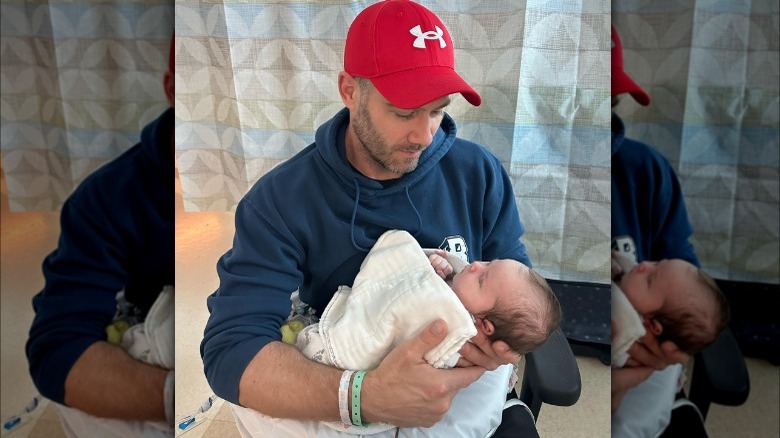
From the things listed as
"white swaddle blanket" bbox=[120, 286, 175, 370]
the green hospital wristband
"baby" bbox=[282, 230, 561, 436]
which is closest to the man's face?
"baby" bbox=[282, 230, 561, 436]

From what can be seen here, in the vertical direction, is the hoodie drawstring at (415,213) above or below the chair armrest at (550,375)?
above

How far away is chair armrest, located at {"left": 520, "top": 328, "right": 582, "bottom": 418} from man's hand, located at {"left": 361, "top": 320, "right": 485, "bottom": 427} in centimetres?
17

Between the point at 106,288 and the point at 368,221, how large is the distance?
0.50 meters

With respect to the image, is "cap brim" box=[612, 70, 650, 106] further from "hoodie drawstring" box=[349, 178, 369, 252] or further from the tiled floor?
"hoodie drawstring" box=[349, 178, 369, 252]

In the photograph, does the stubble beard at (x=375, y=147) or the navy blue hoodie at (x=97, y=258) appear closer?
the navy blue hoodie at (x=97, y=258)

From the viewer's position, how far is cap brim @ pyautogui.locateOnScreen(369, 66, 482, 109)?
0.94m

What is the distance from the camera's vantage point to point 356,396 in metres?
0.89

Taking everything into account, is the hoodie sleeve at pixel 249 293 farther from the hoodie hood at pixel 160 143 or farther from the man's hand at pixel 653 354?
the man's hand at pixel 653 354

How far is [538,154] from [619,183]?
0.84 ft

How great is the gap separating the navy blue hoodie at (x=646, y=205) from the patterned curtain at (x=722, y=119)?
1cm

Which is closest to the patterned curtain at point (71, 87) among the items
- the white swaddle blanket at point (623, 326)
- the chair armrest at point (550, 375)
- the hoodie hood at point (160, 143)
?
the hoodie hood at point (160, 143)

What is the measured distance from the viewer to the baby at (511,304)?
88 cm

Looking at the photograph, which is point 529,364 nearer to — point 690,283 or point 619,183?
point 619,183

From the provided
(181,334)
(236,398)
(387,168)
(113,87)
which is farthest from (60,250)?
(387,168)
